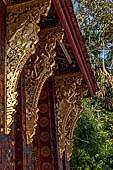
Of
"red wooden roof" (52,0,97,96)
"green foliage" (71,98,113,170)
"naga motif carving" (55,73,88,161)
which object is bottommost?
"green foliage" (71,98,113,170)

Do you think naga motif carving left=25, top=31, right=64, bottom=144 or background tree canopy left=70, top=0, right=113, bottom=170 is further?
background tree canopy left=70, top=0, right=113, bottom=170

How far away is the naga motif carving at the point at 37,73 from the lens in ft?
13.7

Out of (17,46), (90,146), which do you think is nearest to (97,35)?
(90,146)

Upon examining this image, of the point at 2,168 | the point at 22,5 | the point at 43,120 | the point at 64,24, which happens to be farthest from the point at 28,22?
the point at 43,120

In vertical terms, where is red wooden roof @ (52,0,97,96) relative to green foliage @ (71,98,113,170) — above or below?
above

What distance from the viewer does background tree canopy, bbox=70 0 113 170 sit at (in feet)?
35.1

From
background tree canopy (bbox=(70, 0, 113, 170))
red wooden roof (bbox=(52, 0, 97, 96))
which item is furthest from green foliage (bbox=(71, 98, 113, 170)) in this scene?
red wooden roof (bbox=(52, 0, 97, 96))

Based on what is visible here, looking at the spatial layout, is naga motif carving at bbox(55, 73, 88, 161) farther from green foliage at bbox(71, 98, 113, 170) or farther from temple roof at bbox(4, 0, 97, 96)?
green foliage at bbox(71, 98, 113, 170)

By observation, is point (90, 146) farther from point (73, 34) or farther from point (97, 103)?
point (73, 34)

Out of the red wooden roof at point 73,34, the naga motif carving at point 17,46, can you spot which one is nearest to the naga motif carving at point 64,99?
the red wooden roof at point 73,34

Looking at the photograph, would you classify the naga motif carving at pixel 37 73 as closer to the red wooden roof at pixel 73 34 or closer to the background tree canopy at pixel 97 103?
the red wooden roof at pixel 73 34

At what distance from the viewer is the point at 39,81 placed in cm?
426

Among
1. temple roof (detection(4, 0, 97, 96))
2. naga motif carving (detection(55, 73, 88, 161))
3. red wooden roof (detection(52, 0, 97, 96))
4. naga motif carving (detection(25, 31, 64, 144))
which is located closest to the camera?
temple roof (detection(4, 0, 97, 96))

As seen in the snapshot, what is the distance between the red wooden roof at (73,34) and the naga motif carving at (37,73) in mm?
232
